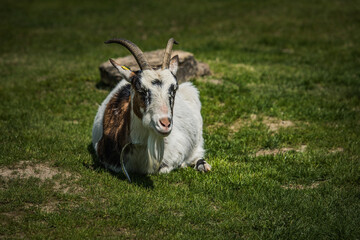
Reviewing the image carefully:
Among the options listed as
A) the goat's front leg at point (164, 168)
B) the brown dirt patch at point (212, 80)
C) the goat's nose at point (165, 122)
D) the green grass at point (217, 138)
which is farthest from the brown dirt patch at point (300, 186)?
the brown dirt patch at point (212, 80)

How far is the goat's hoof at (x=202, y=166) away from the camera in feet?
20.6

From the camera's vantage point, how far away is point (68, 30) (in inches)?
733

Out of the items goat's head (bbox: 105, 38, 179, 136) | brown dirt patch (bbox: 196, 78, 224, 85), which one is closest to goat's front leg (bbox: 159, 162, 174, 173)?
goat's head (bbox: 105, 38, 179, 136)

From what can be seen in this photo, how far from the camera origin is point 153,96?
17.3 feet

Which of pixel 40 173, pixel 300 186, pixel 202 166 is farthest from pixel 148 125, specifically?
pixel 300 186

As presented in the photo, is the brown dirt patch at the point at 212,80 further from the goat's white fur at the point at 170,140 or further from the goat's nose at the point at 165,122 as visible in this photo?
the goat's nose at the point at 165,122

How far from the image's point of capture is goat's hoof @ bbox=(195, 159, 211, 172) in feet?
20.6

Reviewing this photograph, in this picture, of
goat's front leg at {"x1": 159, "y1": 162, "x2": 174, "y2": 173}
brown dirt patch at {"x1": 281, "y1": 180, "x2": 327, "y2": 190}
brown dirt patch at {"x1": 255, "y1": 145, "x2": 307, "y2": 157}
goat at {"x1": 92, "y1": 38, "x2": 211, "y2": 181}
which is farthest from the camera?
brown dirt patch at {"x1": 255, "y1": 145, "x2": 307, "y2": 157}

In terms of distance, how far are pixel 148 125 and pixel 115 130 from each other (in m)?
1.03

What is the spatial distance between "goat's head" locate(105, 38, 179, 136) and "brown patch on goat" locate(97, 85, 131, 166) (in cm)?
Result: 46

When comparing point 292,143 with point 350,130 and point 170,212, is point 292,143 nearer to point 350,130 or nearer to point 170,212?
point 350,130

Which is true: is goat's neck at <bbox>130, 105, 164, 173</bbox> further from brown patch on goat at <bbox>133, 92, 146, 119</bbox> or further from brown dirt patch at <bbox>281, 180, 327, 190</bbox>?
brown dirt patch at <bbox>281, 180, 327, 190</bbox>

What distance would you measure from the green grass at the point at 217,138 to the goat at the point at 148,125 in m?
0.26

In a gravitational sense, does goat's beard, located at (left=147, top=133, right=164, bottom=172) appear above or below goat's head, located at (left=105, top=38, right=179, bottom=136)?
below
